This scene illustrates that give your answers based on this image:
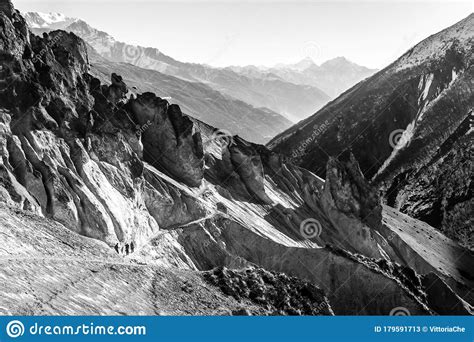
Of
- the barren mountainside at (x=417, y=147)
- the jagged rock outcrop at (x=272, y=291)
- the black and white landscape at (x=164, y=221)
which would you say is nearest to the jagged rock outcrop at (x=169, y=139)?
the black and white landscape at (x=164, y=221)

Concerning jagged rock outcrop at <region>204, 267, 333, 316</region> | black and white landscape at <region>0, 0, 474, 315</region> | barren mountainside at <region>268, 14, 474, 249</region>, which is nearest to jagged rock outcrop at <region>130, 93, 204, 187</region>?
black and white landscape at <region>0, 0, 474, 315</region>

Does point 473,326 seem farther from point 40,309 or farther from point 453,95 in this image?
point 453,95

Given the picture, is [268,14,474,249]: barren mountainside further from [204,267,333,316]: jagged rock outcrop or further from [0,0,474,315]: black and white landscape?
[204,267,333,316]: jagged rock outcrop

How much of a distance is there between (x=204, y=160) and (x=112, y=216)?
2473 cm

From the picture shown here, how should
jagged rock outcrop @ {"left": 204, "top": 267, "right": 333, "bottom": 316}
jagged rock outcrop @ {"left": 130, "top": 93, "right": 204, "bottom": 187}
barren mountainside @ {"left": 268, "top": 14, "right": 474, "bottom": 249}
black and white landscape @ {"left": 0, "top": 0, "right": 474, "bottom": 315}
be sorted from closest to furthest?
black and white landscape @ {"left": 0, "top": 0, "right": 474, "bottom": 315} < jagged rock outcrop @ {"left": 204, "top": 267, "right": 333, "bottom": 316} < jagged rock outcrop @ {"left": 130, "top": 93, "right": 204, "bottom": 187} < barren mountainside @ {"left": 268, "top": 14, "right": 474, "bottom": 249}

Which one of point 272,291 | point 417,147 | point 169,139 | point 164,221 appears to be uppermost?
point 417,147

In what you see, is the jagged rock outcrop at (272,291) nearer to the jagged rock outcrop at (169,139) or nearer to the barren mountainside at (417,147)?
the jagged rock outcrop at (169,139)

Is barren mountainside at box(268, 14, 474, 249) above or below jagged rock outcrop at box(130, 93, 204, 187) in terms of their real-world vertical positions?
above

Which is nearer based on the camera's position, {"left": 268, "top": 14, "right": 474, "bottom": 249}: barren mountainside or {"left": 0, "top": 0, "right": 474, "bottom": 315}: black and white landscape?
{"left": 0, "top": 0, "right": 474, "bottom": 315}: black and white landscape

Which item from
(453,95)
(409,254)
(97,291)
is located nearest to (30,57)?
(97,291)

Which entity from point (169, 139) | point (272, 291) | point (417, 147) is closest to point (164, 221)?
point (169, 139)

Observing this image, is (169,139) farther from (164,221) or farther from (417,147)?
(417,147)

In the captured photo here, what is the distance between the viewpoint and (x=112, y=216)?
Result: 51.3 metres

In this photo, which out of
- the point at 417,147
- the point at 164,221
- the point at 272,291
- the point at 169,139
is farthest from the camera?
the point at 417,147
